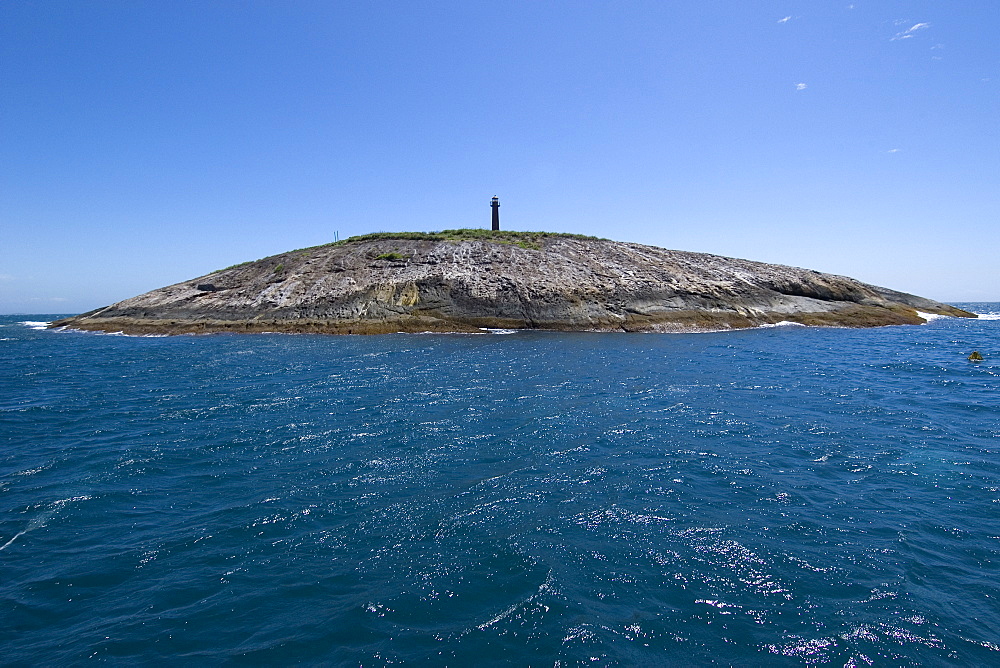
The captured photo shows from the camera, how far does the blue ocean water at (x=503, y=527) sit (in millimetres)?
5395

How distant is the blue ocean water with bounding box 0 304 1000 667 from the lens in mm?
5395

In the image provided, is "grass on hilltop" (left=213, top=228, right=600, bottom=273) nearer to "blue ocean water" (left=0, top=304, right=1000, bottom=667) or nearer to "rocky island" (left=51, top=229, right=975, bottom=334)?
"rocky island" (left=51, top=229, right=975, bottom=334)

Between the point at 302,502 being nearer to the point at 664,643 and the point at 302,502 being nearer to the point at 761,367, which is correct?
the point at 664,643

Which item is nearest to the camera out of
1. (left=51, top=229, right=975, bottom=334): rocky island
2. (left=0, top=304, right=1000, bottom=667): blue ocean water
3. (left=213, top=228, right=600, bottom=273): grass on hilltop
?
(left=0, top=304, right=1000, bottom=667): blue ocean water

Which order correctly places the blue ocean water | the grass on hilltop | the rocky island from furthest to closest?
the grass on hilltop, the rocky island, the blue ocean water

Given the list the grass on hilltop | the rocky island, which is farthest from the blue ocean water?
the grass on hilltop

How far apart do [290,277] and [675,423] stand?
44364 mm

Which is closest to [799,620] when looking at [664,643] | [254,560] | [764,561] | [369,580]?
[764,561]

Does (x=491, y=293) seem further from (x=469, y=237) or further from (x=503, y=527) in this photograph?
(x=503, y=527)

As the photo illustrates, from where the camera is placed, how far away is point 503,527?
7871mm

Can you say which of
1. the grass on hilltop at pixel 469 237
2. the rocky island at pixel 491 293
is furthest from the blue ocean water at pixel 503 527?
the grass on hilltop at pixel 469 237

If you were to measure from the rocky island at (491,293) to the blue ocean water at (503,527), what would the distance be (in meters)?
24.9

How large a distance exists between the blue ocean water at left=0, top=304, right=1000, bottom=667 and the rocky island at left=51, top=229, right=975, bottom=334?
2493cm

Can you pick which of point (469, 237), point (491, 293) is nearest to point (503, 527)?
point (491, 293)
